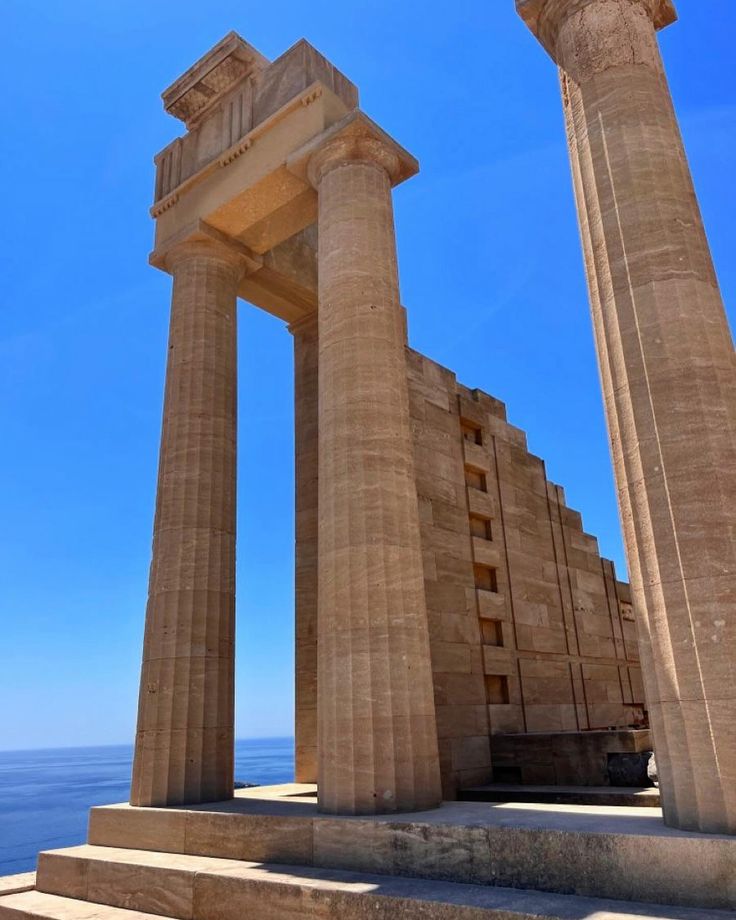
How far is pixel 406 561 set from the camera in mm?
15016

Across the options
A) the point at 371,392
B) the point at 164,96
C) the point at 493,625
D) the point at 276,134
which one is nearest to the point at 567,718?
the point at 493,625

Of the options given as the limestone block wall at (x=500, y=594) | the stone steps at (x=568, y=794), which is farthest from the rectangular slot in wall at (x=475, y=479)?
the stone steps at (x=568, y=794)

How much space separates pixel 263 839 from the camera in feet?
45.3

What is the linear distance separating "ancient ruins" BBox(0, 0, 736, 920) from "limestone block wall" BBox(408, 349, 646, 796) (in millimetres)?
133

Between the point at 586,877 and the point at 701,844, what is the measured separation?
1628 mm

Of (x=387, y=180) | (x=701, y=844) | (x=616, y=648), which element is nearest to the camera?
(x=701, y=844)

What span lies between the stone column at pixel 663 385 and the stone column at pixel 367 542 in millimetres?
4812

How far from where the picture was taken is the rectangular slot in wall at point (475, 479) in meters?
26.1

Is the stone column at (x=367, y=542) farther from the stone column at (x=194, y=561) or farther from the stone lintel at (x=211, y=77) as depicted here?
the stone lintel at (x=211, y=77)

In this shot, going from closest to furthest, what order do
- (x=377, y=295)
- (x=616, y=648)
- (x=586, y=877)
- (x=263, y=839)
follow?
(x=586, y=877) → (x=263, y=839) → (x=377, y=295) → (x=616, y=648)

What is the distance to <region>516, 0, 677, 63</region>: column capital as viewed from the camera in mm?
15383

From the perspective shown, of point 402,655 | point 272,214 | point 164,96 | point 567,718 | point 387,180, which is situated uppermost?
point 164,96

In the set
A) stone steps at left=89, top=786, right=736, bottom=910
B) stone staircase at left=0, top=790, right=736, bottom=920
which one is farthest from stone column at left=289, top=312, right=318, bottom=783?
stone steps at left=89, top=786, right=736, bottom=910

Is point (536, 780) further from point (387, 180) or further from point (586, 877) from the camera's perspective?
point (387, 180)
